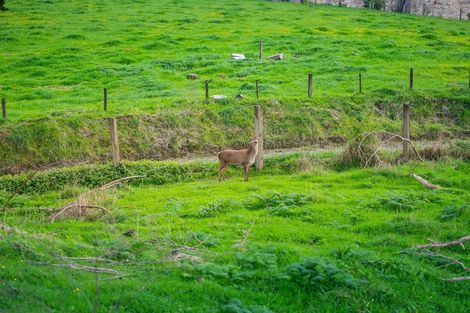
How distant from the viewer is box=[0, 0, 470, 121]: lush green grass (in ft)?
91.8

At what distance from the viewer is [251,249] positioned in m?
11.7

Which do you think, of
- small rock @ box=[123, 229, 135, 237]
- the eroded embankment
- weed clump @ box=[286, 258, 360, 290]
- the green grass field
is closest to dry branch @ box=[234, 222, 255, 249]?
the green grass field

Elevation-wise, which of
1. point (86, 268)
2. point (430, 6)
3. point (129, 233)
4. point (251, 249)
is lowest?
point (129, 233)

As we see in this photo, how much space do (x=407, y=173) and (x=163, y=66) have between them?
59.8 ft

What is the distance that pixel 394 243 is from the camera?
1254cm

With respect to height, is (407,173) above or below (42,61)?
below

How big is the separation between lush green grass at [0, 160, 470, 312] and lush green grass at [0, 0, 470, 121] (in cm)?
1030

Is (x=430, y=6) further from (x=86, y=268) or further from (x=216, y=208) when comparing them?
(x=86, y=268)

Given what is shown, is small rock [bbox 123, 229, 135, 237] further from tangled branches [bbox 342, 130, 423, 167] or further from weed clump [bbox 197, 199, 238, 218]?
tangled branches [bbox 342, 130, 423, 167]

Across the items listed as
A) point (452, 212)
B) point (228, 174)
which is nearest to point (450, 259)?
point (452, 212)

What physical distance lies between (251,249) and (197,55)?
2440 cm

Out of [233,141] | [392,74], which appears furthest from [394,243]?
[392,74]

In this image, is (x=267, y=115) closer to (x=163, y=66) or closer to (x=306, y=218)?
(x=163, y=66)

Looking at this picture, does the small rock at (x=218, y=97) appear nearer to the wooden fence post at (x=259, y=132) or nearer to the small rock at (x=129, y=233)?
the wooden fence post at (x=259, y=132)
